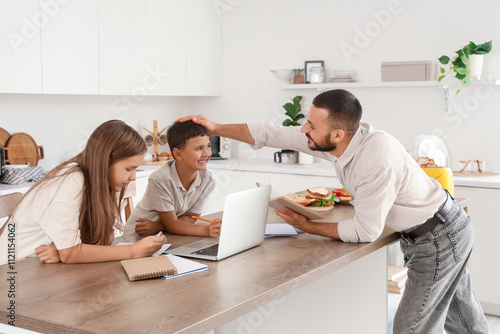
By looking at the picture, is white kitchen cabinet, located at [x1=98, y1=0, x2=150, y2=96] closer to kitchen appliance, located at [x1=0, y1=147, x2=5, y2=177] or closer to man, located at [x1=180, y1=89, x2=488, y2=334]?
kitchen appliance, located at [x1=0, y1=147, x2=5, y2=177]

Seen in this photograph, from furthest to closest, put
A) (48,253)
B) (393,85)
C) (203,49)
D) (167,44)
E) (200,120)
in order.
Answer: (203,49) → (167,44) → (393,85) → (200,120) → (48,253)

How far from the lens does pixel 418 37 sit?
4328 mm

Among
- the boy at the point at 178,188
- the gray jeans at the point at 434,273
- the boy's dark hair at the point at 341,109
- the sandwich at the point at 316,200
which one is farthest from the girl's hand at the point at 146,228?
the gray jeans at the point at 434,273

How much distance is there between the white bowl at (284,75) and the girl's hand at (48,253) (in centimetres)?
321

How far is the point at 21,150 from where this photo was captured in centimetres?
405

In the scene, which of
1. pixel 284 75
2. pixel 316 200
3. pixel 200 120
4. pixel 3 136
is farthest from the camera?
pixel 284 75

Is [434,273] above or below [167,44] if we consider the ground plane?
below

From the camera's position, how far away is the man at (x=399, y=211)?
2.14 m

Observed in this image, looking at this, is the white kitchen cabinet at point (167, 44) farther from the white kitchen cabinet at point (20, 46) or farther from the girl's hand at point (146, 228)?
the girl's hand at point (146, 228)

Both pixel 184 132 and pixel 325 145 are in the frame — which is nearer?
pixel 325 145

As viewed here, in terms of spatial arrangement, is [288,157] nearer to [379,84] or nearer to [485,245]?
[379,84]

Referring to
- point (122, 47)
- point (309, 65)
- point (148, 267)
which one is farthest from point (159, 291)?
point (309, 65)

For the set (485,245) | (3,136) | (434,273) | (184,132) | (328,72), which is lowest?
(485,245)

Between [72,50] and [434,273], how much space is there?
A: 2.72 m
